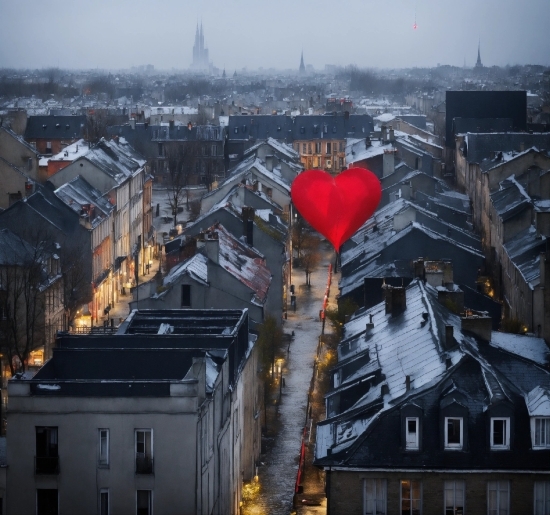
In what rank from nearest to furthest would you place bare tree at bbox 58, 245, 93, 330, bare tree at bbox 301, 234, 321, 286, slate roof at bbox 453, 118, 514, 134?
bare tree at bbox 58, 245, 93, 330 < bare tree at bbox 301, 234, 321, 286 < slate roof at bbox 453, 118, 514, 134

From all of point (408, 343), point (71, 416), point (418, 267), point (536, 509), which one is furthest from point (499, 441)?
point (418, 267)

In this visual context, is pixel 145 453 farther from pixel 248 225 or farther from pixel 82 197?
pixel 82 197

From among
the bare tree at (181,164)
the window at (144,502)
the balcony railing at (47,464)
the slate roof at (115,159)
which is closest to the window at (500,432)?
the window at (144,502)

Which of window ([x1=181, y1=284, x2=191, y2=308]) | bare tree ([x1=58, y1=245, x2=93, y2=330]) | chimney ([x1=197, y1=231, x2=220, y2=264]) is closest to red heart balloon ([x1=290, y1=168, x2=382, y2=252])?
chimney ([x1=197, y1=231, x2=220, y2=264])

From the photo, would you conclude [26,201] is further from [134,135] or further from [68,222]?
[134,135]

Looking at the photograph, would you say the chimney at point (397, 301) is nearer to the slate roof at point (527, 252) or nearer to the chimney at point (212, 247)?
the chimney at point (212, 247)

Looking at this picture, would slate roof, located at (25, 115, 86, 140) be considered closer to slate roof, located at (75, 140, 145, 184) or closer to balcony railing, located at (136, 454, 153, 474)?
slate roof, located at (75, 140, 145, 184)
